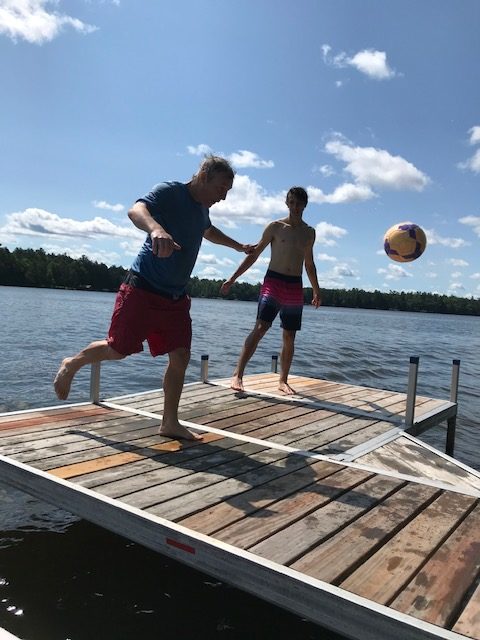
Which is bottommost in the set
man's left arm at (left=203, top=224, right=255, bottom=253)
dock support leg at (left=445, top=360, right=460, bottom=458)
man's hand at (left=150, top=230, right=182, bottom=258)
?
dock support leg at (left=445, top=360, right=460, bottom=458)

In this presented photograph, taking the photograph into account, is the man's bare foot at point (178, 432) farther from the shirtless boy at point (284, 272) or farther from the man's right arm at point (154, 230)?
the shirtless boy at point (284, 272)

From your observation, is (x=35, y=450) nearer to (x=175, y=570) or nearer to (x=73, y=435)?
(x=73, y=435)

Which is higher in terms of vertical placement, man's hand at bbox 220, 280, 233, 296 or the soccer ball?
the soccer ball

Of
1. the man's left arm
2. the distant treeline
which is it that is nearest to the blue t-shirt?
the man's left arm

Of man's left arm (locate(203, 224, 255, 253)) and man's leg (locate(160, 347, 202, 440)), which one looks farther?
man's left arm (locate(203, 224, 255, 253))

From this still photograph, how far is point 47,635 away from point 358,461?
7.78 ft

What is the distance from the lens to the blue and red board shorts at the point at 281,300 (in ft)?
20.8

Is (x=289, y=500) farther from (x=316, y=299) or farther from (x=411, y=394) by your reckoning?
(x=316, y=299)

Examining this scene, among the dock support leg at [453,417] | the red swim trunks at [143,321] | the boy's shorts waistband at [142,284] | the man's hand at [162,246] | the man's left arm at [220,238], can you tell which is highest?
the man's left arm at [220,238]

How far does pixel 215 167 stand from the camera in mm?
3875

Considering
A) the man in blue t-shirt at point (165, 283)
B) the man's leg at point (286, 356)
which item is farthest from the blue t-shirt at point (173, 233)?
the man's leg at point (286, 356)

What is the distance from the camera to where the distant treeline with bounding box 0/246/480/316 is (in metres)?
90.7

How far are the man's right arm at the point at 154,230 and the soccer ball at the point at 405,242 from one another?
164 inches

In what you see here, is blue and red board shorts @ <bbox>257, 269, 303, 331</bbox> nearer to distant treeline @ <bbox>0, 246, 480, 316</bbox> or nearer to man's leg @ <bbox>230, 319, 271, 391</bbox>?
man's leg @ <bbox>230, 319, 271, 391</bbox>
